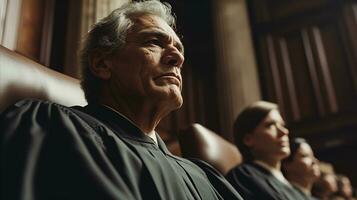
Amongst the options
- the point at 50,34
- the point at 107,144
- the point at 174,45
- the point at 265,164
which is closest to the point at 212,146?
the point at 265,164

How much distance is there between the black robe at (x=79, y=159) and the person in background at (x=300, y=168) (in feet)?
4.06

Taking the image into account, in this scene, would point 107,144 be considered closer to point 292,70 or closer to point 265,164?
point 265,164

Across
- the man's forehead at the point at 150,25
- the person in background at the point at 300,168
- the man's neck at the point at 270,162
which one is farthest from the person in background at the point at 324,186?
the man's forehead at the point at 150,25

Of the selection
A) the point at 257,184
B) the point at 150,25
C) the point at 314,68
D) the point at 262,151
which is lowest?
the point at 257,184

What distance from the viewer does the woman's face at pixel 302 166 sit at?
190 cm

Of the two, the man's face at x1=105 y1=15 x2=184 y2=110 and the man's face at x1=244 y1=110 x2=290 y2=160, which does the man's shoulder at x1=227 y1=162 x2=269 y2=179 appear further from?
the man's face at x1=105 y1=15 x2=184 y2=110

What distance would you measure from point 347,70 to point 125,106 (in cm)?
314

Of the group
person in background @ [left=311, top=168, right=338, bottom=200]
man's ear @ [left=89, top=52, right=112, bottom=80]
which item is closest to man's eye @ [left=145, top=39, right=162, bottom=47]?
man's ear @ [left=89, top=52, right=112, bottom=80]

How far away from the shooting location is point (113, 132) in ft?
2.53

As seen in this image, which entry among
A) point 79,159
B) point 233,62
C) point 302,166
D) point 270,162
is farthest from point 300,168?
point 233,62

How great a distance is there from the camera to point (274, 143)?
5.20 feet

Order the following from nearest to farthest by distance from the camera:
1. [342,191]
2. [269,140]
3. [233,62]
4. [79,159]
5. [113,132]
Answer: [79,159] → [113,132] → [269,140] → [342,191] → [233,62]

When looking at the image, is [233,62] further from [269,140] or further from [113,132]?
[113,132]

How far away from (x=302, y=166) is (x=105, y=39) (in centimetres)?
136
